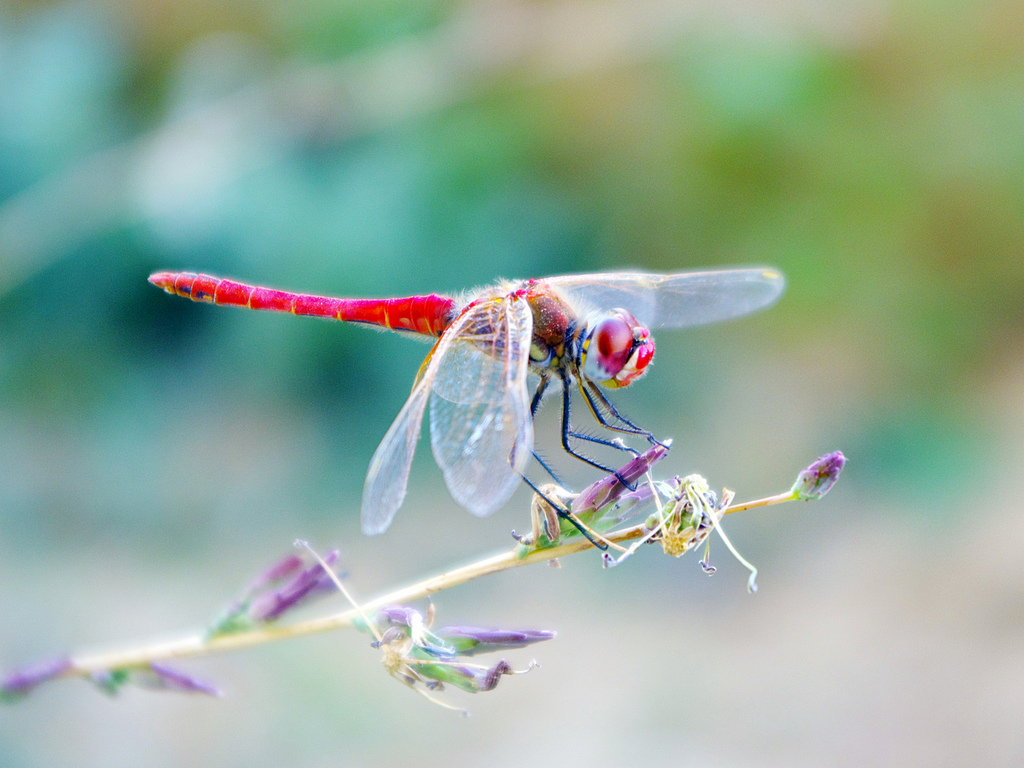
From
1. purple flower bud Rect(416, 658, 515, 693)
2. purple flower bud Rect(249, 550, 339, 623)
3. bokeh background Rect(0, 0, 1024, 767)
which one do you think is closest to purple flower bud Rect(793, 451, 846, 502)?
purple flower bud Rect(416, 658, 515, 693)

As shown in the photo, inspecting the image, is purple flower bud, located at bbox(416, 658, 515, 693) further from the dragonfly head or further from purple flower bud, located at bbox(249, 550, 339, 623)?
the dragonfly head

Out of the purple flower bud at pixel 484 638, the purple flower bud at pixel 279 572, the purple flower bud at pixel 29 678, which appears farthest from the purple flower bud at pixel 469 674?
the purple flower bud at pixel 29 678

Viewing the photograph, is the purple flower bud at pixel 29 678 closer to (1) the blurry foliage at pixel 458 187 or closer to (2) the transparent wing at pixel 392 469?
(2) the transparent wing at pixel 392 469

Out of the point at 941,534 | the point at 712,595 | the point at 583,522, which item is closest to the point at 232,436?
the point at 712,595

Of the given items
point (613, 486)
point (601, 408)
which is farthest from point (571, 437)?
point (613, 486)

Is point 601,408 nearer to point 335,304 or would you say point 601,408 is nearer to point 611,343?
point 611,343

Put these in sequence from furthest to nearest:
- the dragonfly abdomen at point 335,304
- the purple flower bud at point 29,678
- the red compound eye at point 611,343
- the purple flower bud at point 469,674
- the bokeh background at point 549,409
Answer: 1. the bokeh background at point 549,409
2. the dragonfly abdomen at point 335,304
3. the red compound eye at point 611,343
4. the purple flower bud at point 29,678
5. the purple flower bud at point 469,674
